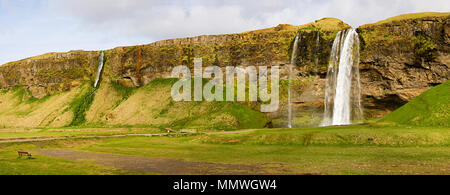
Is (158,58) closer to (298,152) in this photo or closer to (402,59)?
(402,59)

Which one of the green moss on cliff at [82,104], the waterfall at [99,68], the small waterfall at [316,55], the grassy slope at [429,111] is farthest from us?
the waterfall at [99,68]

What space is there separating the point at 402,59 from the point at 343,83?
13.7 m

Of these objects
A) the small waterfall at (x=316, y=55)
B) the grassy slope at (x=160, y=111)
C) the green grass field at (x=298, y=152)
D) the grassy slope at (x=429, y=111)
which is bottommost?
the green grass field at (x=298, y=152)

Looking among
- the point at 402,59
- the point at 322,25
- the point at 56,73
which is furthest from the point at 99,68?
the point at 402,59

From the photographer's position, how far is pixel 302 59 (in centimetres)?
9275

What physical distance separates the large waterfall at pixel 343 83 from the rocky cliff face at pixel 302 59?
6.12 ft

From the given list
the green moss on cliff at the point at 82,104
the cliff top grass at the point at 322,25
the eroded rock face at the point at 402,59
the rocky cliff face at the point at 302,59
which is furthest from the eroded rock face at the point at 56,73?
the eroded rock face at the point at 402,59

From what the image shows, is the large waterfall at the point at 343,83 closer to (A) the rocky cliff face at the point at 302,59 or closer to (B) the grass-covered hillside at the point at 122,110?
(A) the rocky cliff face at the point at 302,59

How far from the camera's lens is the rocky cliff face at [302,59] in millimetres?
74750

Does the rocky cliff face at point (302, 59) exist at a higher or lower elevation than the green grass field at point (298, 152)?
higher
